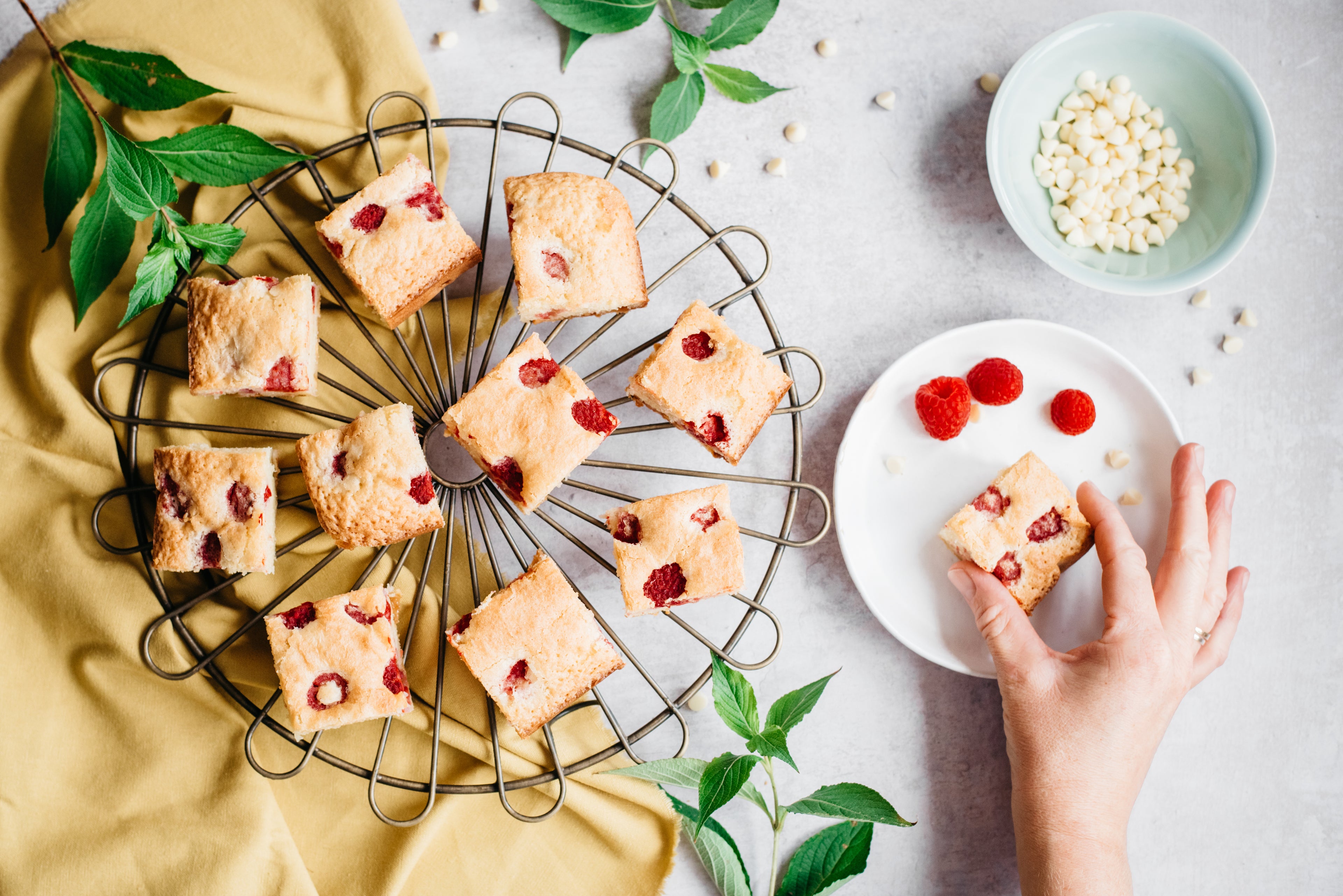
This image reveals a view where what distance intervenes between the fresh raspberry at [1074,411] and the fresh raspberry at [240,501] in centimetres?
190

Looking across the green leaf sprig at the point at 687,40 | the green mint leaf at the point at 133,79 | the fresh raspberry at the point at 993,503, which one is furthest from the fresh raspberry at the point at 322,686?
the fresh raspberry at the point at 993,503

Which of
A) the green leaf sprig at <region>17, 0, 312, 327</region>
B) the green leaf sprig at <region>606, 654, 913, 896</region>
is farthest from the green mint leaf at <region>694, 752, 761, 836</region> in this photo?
the green leaf sprig at <region>17, 0, 312, 327</region>

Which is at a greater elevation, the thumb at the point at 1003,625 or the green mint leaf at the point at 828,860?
the thumb at the point at 1003,625

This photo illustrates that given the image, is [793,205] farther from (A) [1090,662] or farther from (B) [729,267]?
(A) [1090,662]

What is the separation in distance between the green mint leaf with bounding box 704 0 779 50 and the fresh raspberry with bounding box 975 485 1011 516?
126 centimetres

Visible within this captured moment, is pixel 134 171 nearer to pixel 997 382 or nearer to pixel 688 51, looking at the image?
pixel 688 51

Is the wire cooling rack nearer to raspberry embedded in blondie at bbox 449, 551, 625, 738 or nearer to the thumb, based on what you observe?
raspberry embedded in blondie at bbox 449, 551, 625, 738

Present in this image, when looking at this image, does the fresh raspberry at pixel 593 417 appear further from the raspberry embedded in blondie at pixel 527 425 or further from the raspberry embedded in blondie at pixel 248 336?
the raspberry embedded in blondie at pixel 248 336

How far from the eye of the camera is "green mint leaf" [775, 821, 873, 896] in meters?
2.02

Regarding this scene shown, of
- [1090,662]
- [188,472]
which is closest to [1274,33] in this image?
[1090,662]

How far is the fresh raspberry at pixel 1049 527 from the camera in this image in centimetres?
199

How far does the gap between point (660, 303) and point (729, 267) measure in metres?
0.20

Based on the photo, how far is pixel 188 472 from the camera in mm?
1681

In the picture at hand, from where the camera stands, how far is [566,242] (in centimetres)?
178
